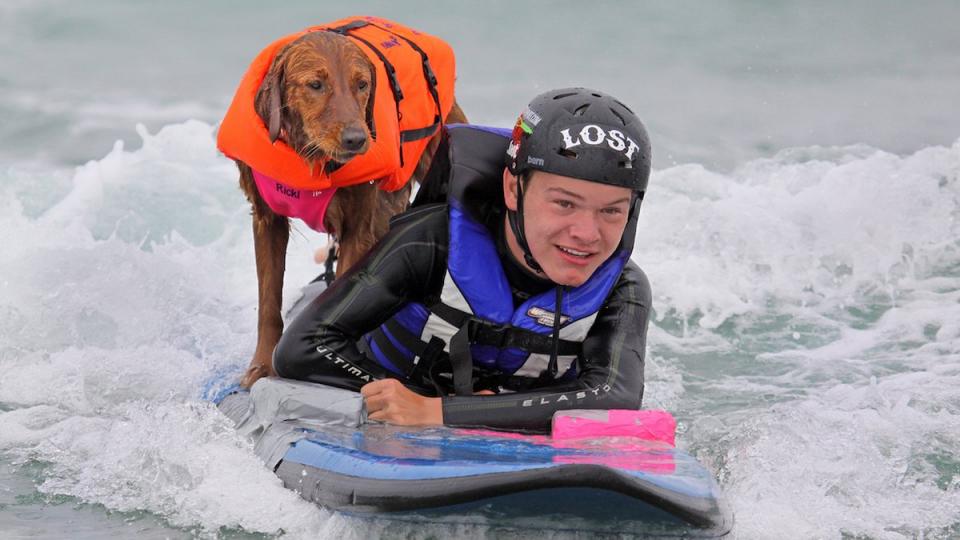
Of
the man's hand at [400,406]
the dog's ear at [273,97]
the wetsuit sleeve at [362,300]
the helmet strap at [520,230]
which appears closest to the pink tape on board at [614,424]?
the man's hand at [400,406]

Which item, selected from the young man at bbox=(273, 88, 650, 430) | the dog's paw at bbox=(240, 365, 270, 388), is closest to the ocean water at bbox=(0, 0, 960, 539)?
the dog's paw at bbox=(240, 365, 270, 388)

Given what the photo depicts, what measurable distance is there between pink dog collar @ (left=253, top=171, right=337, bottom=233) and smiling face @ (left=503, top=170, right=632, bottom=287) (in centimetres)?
116

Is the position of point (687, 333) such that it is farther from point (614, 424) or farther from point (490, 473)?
point (490, 473)

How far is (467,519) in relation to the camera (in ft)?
12.0

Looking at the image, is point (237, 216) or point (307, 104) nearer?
point (307, 104)

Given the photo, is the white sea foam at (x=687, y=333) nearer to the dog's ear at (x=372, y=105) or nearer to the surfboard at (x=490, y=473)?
the surfboard at (x=490, y=473)

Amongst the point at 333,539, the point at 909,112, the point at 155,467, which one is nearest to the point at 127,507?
the point at 155,467

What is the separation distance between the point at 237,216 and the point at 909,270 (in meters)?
5.86

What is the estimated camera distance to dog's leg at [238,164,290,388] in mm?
5488

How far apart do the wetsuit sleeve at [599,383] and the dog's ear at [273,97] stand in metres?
1.31

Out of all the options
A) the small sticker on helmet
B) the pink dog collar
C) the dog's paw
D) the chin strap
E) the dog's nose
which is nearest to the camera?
the small sticker on helmet

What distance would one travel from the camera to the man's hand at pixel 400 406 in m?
4.32

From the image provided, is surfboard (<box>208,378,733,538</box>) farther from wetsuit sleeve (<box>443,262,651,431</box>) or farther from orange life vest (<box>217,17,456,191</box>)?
orange life vest (<box>217,17,456,191</box>)

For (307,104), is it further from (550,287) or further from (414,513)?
(414,513)
